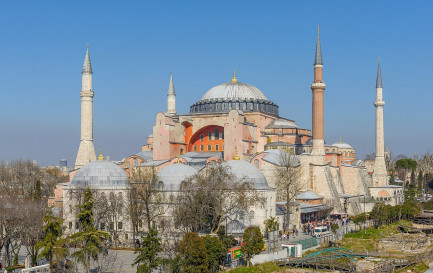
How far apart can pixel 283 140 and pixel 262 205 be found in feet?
46.2

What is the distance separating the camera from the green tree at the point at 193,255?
1942 cm

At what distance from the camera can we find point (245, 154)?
37.4 meters

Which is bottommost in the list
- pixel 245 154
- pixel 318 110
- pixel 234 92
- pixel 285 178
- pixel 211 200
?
pixel 211 200

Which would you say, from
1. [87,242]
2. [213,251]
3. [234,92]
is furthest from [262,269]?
[234,92]

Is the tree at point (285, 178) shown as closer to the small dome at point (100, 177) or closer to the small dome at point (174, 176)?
the small dome at point (174, 176)

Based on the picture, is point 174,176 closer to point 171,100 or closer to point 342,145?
point 171,100

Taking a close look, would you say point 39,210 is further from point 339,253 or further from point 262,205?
point 339,253

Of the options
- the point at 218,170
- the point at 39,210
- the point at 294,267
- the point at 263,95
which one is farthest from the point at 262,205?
the point at 263,95

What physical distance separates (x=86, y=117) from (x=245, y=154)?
10318mm

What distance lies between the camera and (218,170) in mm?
27031

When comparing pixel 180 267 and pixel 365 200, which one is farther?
pixel 365 200

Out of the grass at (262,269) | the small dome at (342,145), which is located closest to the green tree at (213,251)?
the grass at (262,269)

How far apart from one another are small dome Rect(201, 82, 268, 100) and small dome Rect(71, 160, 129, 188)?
51.3 feet

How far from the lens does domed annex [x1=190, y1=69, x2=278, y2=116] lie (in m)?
43.2
